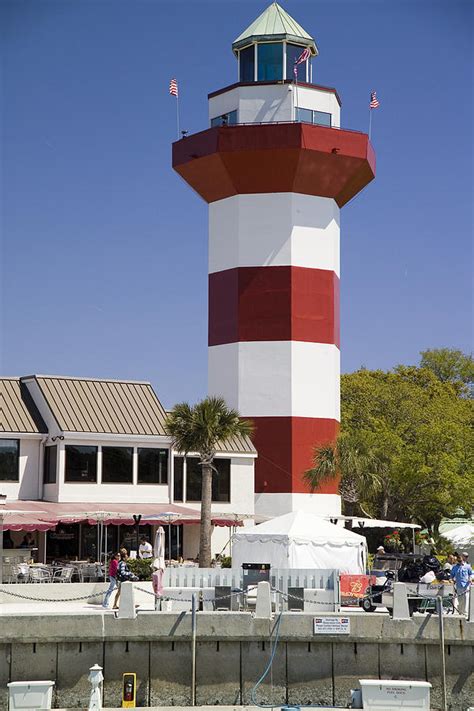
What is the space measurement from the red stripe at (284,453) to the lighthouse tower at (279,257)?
46mm

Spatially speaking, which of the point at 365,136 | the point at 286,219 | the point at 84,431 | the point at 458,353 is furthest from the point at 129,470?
the point at 458,353

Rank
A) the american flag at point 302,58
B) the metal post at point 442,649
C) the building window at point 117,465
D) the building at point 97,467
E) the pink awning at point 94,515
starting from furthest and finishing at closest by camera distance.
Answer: the american flag at point 302,58, the building window at point 117,465, the building at point 97,467, the pink awning at point 94,515, the metal post at point 442,649

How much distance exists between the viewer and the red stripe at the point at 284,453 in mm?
51344

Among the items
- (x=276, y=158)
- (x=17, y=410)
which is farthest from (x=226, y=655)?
(x=276, y=158)

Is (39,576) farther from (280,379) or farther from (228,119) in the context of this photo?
(228,119)

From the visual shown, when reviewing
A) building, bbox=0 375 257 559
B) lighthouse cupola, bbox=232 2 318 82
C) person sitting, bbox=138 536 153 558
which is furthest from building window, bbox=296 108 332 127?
person sitting, bbox=138 536 153 558

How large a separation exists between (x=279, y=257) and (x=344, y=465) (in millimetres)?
10156

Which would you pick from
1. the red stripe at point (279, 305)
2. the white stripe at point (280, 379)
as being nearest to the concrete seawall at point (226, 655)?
the white stripe at point (280, 379)

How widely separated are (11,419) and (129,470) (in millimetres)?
5386

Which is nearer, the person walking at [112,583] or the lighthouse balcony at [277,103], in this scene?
the person walking at [112,583]

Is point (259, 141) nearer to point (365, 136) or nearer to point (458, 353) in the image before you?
point (365, 136)

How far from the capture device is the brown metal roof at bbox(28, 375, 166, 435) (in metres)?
47.0

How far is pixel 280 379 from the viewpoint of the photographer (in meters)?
51.7

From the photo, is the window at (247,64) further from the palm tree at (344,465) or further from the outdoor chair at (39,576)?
the outdoor chair at (39,576)
